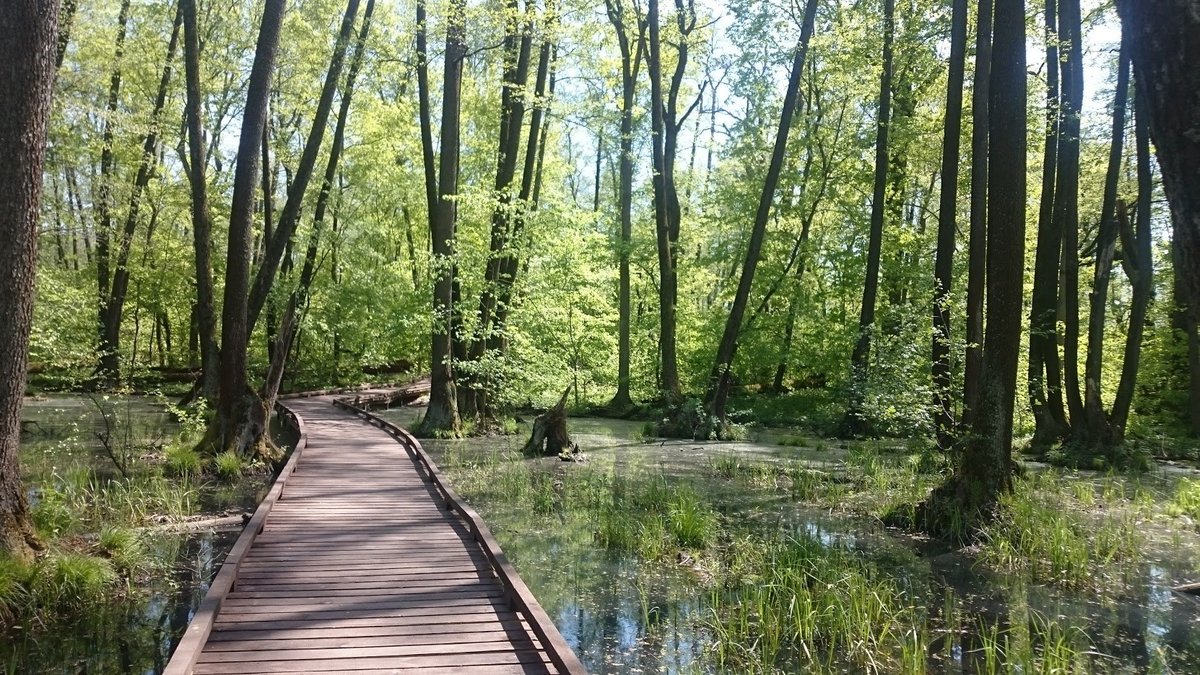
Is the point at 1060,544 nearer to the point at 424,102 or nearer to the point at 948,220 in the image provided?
the point at 948,220

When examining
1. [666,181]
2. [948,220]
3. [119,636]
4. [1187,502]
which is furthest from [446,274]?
[1187,502]

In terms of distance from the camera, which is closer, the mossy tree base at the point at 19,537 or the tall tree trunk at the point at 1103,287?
the mossy tree base at the point at 19,537

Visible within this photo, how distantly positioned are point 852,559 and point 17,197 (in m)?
7.62

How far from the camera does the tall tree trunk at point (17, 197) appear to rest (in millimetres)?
5426

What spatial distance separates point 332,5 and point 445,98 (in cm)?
343

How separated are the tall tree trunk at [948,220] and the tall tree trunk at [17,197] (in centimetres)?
1171

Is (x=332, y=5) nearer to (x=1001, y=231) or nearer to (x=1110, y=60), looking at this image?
(x=1001, y=231)

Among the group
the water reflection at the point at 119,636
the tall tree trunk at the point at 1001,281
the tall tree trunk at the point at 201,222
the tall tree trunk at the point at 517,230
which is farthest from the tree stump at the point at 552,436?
the water reflection at the point at 119,636

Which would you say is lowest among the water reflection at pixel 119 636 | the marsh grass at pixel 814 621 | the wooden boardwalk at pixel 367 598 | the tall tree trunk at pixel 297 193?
the water reflection at pixel 119 636

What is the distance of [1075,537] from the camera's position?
24.1 feet

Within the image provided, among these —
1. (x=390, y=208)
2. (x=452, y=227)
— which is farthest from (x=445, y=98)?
(x=390, y=208)

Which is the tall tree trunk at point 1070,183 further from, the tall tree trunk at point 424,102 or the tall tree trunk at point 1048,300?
the tall tree trunk at point 424,102

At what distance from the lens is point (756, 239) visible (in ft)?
57.4

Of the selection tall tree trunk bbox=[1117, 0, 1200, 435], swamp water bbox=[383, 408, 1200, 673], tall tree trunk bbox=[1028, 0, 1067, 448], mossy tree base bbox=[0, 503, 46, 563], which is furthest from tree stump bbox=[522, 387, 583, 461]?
tall tree trunk bbox=[1117, 0, 1200, 435]
